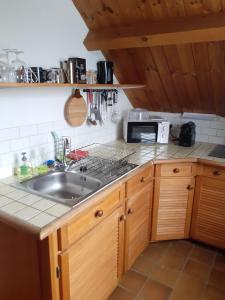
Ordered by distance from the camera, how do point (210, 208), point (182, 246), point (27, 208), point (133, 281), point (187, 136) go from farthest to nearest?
point (187, 136), point (182, 246), point (210, 208), point (133, 281), point (27, 208)

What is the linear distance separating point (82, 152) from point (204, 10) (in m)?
1.32

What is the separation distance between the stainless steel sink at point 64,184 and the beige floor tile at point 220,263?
1.32 m

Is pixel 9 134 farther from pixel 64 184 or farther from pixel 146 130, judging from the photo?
pixel 146 130

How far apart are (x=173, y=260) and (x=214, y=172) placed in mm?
830

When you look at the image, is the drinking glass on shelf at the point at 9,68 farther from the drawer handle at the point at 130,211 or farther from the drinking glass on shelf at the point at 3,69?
the drawer handle at the point at 130,211

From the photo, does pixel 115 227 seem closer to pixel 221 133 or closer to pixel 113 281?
pixel 113 281

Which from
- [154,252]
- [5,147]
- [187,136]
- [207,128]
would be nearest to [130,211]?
[154,252]

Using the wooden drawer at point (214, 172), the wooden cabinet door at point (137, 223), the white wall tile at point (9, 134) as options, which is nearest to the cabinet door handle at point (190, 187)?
the wooden drawer at point (214, 172)

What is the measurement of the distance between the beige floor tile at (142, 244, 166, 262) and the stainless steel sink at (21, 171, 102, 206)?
1001mm

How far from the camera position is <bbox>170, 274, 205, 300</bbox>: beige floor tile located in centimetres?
186

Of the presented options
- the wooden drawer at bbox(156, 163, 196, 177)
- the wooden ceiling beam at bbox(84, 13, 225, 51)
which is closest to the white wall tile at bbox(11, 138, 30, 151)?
the wooden ceiling beam at bbox(84, 13, 225, 51)

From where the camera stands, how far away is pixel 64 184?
1821 mm

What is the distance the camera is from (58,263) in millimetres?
1276

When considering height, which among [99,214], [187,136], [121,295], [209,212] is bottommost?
[121,295]
